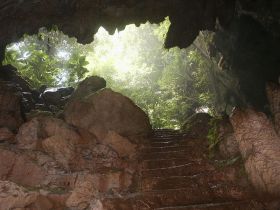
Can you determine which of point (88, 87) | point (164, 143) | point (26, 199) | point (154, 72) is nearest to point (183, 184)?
point (164, 143)

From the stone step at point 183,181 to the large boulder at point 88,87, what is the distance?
5.66 metres

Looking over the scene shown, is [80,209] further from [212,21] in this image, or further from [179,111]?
[179,111]

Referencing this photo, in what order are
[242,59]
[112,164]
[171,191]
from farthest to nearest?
1. [242,59]
2. [112,164]
3. [171,191]

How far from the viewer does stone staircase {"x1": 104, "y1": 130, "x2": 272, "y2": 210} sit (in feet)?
21.5

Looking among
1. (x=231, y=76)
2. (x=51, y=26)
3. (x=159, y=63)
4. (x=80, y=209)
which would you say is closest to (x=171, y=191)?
(x=80, y=209)

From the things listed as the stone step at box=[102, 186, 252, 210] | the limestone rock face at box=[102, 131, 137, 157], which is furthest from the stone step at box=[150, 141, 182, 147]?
the stone step at box=[102, 186, 252, 210]

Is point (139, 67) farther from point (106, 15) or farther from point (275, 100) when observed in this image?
point (275, 100)

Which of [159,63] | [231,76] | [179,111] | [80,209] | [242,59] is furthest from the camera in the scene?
[159,63]

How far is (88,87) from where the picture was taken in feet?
42.8

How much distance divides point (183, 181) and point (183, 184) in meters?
0.16

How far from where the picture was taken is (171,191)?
7.14 meters

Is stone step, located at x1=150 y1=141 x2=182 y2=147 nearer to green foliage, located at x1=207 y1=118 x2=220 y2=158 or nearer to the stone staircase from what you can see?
the stone staircase

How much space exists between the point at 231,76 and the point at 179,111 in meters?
5.57

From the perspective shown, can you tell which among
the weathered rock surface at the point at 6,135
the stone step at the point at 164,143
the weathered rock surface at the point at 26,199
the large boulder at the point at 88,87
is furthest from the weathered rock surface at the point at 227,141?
the weathered rock surface at the point at 6,135
